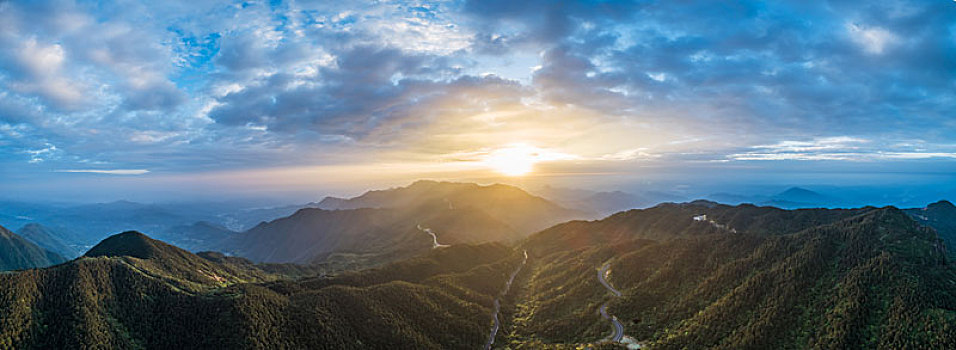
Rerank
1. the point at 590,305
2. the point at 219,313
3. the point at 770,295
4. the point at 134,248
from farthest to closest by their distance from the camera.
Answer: the point at 134,248
the point at 590,305
the point at 770,295
the point at 219,313

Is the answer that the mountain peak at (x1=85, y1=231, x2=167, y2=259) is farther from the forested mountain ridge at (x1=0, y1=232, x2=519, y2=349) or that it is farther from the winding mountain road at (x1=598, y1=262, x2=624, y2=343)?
the winding mountain road at (x1=598, y1=262, x2=624, y2=343)

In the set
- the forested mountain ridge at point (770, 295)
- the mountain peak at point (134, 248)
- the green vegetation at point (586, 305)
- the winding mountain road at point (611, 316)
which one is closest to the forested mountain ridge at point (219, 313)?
the green vegetation at point (586, 305)

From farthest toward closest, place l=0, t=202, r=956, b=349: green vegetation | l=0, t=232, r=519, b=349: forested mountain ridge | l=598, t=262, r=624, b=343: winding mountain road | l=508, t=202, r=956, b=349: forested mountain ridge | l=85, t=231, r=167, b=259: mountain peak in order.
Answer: l=85, t=231, r=167, b=259: mountain peak, l=598, t=262, r=624, b=343: winding mountain road, l=0, t=232, r=519, b=349: forested mountain ridge, l=0, t=202, r=956, b=349: green vegetation, l=508, t=202, r=956, b=349: forested mountain ridge

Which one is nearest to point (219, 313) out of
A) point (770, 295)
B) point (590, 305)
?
point (590, 305)

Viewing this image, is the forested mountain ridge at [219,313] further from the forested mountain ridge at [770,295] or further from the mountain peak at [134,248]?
the mountain peak at [134,248]

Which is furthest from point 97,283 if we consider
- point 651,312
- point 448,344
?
point 651,312

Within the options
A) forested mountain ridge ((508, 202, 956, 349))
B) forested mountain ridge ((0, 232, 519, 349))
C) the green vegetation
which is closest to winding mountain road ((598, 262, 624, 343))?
forested mountain ridge ((508, 202, 956, 349))

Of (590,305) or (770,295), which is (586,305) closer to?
(590,305)
